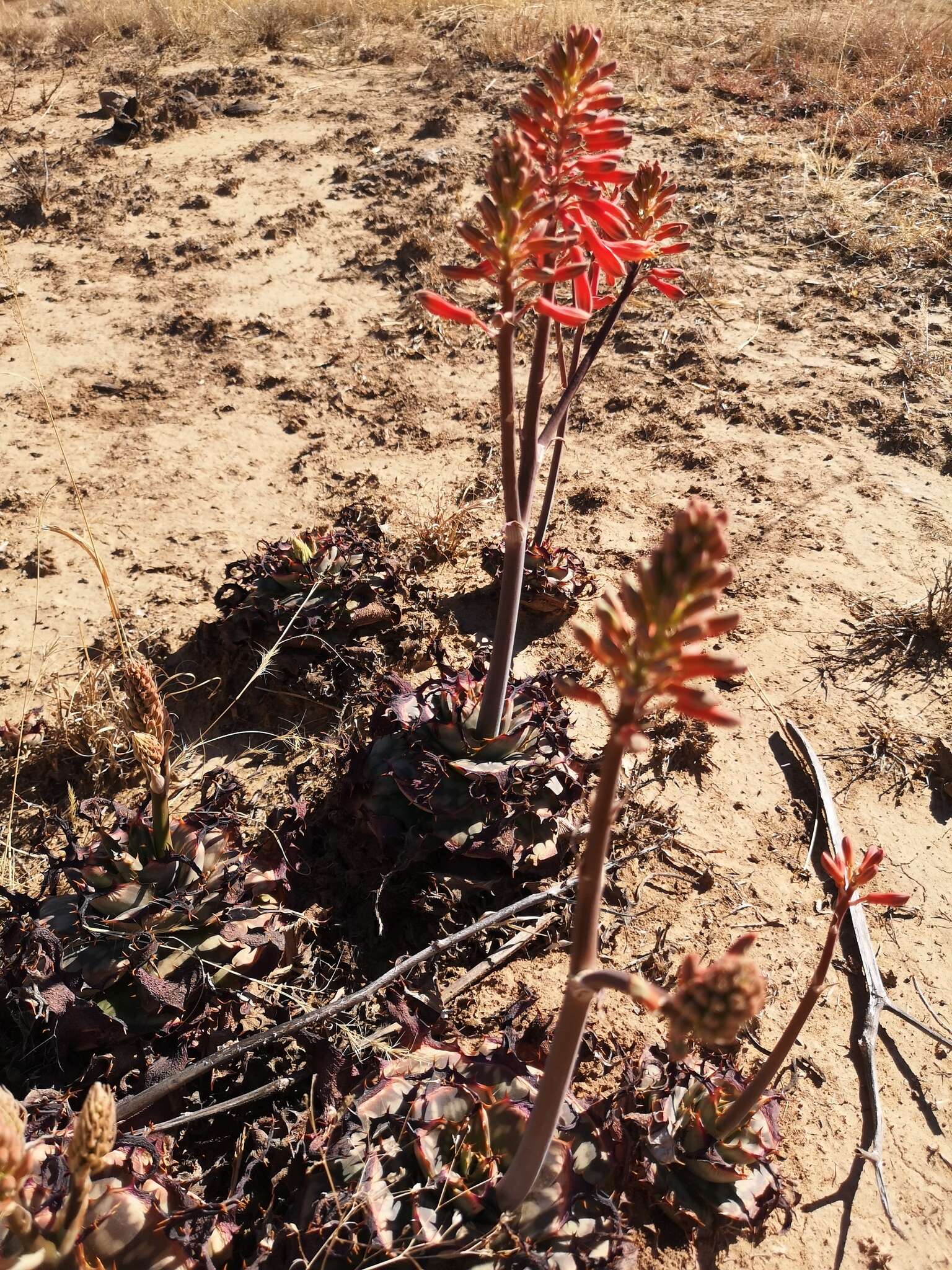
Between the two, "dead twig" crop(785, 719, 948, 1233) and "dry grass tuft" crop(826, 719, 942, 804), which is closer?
"dead twig" crop(785, 719, 948, 1233)

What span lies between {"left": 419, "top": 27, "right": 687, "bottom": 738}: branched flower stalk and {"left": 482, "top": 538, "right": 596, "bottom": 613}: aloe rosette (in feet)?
4.12

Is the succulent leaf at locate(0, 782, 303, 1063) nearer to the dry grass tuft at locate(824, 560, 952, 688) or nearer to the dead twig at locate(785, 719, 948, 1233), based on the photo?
the dead twig at locate(785, 719, 948, 1233)

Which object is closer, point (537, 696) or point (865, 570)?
point (537, 696)

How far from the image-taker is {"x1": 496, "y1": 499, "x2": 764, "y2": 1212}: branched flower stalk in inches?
36.4

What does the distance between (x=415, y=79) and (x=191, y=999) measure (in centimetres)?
898

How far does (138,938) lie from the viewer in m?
2.00

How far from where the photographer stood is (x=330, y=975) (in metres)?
2.45

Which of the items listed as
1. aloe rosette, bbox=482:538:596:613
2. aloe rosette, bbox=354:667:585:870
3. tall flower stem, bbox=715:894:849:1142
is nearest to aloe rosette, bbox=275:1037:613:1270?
tall flower stem, bbox=715:894:849:1142

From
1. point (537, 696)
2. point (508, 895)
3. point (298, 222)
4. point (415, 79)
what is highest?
point (415, 79)

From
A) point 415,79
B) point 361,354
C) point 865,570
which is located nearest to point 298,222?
point 361,354

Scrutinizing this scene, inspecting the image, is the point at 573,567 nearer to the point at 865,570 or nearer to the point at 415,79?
the point at 865,570

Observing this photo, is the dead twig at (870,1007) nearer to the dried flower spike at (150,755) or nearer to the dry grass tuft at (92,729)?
the dried flower spike at (150,755)

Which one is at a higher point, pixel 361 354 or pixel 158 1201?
pixel 361 354

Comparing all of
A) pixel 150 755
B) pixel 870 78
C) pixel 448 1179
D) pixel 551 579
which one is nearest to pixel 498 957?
pixel 448 1179
